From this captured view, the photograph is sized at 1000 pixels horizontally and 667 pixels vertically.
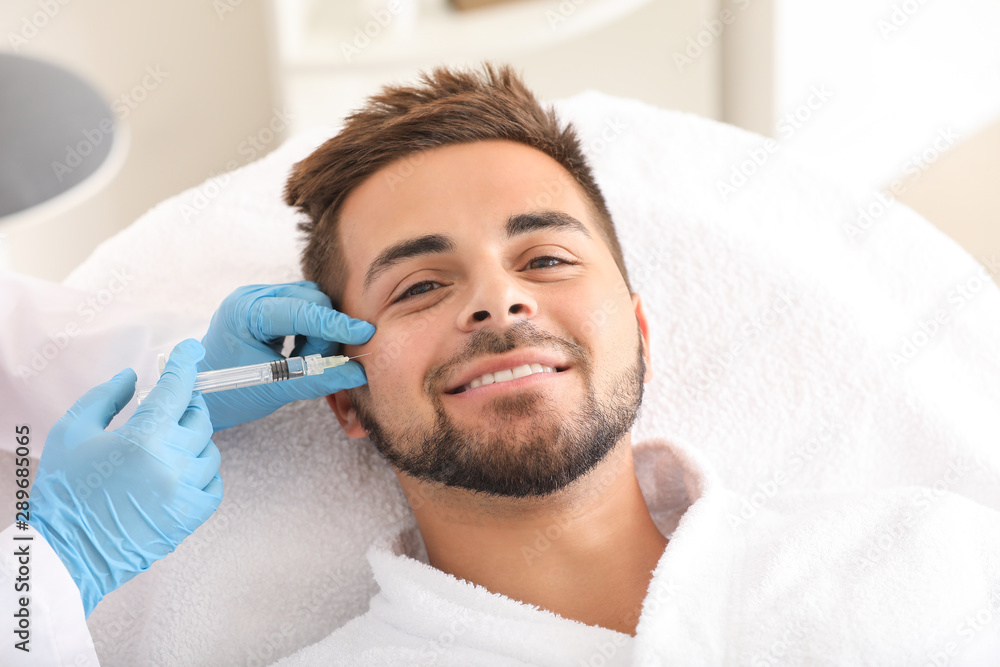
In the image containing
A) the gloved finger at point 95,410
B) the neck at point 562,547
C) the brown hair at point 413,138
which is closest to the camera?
the gloved finger at point 95,410

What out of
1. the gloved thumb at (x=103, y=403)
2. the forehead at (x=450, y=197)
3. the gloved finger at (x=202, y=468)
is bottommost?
the gloved finger at (x=202, y=468)

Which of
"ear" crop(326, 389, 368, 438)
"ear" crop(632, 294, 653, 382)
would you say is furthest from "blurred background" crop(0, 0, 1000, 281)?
"ear" crop(326, 389, 368, 438)

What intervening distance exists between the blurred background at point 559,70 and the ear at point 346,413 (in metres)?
1.14

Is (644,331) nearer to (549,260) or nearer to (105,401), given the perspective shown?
(549,260)

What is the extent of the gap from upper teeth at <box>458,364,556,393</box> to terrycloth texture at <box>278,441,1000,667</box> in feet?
0.96

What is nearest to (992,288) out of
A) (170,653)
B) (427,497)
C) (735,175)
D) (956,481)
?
(956,481)

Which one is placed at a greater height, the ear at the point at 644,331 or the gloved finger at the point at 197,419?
the gloved finger at the point at 197,419

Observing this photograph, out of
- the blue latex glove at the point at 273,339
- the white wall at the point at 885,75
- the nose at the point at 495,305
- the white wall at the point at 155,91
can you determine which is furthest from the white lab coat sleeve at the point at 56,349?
the white wall at the point at 885,75

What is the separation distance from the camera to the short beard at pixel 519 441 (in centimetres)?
109

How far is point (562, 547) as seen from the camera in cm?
121

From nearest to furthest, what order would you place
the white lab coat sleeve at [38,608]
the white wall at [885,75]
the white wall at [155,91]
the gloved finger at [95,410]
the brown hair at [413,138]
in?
1. the white lab coat sleeve at [38,608]
2. the gloved finger at [95,410]
3. the brown hair at [413,138]
4. the white wall at [885,75]
5. the white wall at [155,91]

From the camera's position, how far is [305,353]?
4.25 feet

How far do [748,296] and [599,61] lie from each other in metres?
1.38

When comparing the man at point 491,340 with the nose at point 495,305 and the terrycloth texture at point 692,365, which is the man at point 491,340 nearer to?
the nose at point 495,305
